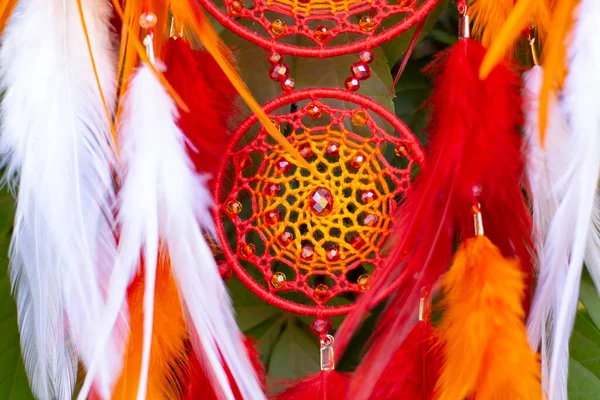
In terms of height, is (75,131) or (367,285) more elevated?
(75,131)

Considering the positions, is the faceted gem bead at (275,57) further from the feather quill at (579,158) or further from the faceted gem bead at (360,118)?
the feather quill at (579,158)

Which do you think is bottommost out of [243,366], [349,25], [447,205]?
[243,366]

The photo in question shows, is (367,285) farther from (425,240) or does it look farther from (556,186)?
(556,186)

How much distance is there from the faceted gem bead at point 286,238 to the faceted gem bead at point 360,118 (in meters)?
0.10

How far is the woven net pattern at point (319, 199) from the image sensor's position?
0.49 m

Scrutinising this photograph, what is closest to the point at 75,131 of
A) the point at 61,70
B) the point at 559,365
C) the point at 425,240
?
the point at 61,70

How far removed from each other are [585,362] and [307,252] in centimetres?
25

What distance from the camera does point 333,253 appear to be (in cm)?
49

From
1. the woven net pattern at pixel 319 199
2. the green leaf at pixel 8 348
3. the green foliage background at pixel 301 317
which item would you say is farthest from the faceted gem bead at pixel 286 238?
the green leaf at pixel 8 348

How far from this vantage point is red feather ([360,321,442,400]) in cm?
47

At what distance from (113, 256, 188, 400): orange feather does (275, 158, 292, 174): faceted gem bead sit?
0.38 feet

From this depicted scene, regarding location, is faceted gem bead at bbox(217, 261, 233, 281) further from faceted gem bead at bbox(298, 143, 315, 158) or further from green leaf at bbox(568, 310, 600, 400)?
green leaf at bbox(568, 310, 600, 400)

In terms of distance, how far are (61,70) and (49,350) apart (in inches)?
7.9

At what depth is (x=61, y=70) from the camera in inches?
17.5
